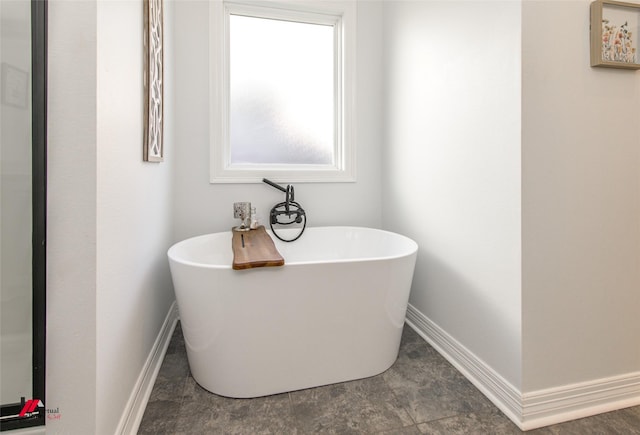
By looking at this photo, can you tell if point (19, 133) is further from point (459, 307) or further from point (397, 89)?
→ point (397, 89)

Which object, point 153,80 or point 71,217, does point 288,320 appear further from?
point 153,80

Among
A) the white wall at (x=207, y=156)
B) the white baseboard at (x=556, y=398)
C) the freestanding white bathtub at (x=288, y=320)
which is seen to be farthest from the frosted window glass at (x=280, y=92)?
the white baseboard at (x=556, y=398)

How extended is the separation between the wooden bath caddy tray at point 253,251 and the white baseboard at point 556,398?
1.06 m

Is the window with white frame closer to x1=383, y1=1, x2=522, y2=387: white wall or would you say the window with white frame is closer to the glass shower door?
x1=383, y1=1, x2=522, y2=387: white wall

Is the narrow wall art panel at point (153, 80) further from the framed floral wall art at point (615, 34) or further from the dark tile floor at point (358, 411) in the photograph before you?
the framed floral wall art at point (615, 34)

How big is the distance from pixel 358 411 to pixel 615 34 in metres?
1.83

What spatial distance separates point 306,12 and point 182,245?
6.28 feet

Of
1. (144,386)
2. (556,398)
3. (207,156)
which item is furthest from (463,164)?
(144,386)

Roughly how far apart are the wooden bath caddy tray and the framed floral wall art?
1.51 metres

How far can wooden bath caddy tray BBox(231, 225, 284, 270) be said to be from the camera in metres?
1.38

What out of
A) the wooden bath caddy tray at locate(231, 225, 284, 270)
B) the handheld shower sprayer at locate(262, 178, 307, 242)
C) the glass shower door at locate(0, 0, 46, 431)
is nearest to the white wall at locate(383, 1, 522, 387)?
the handheld shower sprayer at locate(262, 178, 307, 242)

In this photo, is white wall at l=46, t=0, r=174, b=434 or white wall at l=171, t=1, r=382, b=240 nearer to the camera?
white wall at l=46, t=0, r=174, b=434

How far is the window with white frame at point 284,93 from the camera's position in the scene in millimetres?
2342

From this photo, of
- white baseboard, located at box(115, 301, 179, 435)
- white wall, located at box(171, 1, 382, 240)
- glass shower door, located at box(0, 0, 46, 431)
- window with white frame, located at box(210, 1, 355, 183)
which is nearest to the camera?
glass shower door, located at box(0, 0, 46, 431)
